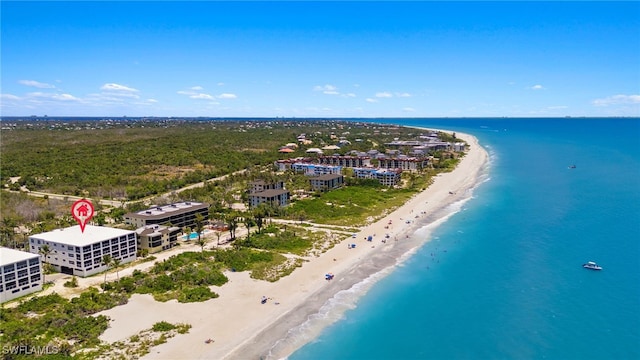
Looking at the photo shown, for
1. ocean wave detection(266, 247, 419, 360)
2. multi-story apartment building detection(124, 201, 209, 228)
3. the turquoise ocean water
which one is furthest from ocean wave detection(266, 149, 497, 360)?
multi-story apartment building detection(124, 201, 209, 228)

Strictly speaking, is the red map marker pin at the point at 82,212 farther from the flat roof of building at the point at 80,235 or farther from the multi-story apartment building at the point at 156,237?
the multi-story apartment building at the point at 156,237

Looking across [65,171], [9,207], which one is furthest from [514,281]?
[65,171]

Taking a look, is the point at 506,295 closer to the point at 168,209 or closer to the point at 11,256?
the point at 168,209

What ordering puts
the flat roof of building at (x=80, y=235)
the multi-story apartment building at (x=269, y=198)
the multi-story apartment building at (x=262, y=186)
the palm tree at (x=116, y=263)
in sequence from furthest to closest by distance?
the multi-story apartment building at (x=262, y=186)
the multi-story apartment building at (x=269, y=198)
the flat roof of building at (x=80, y=235)
the palm tree at (x=116, y=263)

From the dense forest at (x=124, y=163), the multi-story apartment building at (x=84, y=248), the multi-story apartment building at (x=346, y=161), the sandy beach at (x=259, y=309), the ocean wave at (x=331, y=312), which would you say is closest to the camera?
the sandy beach at (x=259, y=309)

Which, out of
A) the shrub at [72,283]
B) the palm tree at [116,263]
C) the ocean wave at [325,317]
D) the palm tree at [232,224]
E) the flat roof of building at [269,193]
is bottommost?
the ocean wave at [325,317]

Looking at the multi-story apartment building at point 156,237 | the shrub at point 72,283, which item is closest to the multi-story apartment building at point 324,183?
the multi-story apartment building at point 156,237

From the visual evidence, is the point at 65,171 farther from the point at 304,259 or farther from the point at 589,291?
the point at 589,291

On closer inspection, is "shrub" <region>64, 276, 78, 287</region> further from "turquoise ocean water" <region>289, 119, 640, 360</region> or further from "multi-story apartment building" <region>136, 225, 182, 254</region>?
"turquoise ocean water" <region>289, 119, 640, 360</region>
